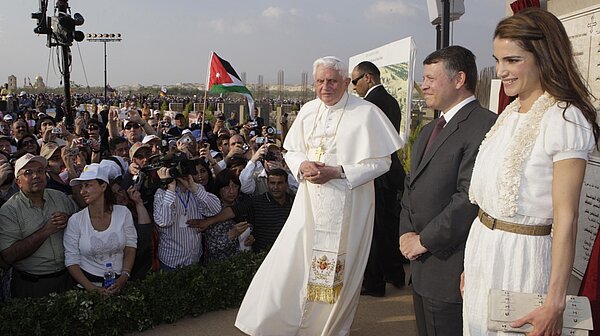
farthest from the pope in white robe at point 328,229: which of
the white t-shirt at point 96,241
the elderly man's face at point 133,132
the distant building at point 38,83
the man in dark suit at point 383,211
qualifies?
the distant building at point 38,83

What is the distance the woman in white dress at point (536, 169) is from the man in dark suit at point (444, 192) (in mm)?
517

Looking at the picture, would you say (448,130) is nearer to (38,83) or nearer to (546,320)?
(546,320)

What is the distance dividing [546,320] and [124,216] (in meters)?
3.68

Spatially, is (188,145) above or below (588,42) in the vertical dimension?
below

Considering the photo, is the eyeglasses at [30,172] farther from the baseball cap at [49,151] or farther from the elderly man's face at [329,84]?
the elderly man's face at [329,84]

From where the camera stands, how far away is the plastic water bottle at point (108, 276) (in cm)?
452

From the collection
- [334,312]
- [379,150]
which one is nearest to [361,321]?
[334,312]

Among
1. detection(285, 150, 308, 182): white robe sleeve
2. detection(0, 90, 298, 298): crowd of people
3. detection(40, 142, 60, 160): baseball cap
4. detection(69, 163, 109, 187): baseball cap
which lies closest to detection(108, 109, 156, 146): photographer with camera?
detection(40, 142, 60, 160): baseball cap

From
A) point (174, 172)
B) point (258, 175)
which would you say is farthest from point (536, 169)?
point (258, 175)

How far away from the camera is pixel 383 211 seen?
5.63 metres

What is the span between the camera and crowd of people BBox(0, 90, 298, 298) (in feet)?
14.4

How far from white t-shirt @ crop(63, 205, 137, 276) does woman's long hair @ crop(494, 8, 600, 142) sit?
3664 millimetres

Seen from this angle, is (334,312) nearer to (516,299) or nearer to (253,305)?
(253,305)

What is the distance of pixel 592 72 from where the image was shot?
10.8ft
